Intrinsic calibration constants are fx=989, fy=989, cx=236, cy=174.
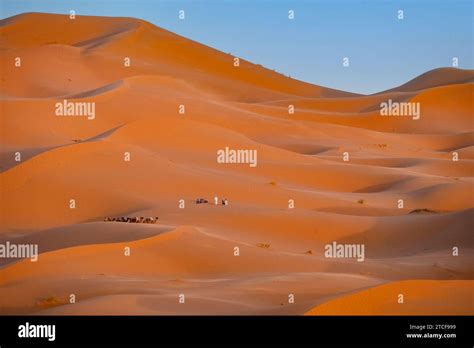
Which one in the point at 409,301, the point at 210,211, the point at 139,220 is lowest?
the point at 409,301

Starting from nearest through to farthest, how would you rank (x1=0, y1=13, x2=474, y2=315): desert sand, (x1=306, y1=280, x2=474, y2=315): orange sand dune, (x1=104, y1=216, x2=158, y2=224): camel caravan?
1. (x1=306, y1=280, x2=474, y2=315): orange sand dune
2. (x1=0, y1=13, x2=474, y2=315): desert sand
3. (x1=104, y1=216, x2=158, y2=224): camel caravan

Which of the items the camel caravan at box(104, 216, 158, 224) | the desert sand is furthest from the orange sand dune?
the camel caravan at box(104, 216, 158, 224)

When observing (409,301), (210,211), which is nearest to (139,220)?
(210,211)

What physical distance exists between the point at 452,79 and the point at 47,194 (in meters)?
48.9

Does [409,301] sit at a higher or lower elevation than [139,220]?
lower

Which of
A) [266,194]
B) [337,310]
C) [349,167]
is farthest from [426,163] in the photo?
[337,310]

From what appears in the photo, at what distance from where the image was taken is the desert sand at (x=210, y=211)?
11211 mm

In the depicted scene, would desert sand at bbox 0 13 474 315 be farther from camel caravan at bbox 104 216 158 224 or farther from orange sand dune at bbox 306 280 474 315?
camel caravan at bbox 104 216 158 224

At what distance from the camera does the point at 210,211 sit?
18641mm

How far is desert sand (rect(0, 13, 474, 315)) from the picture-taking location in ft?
36.8

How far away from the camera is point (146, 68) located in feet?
Result: 174

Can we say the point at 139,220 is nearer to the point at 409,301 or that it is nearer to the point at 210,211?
the point at 210,211
